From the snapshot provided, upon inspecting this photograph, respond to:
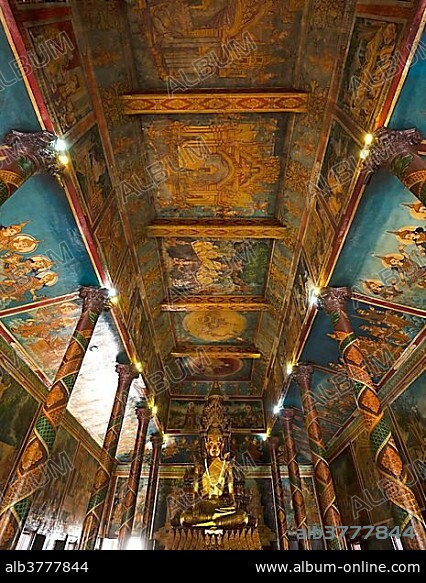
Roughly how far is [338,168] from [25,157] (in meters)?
5.73

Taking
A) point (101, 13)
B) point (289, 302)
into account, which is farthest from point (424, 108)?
point (289, 302)

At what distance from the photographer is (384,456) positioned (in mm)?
5785

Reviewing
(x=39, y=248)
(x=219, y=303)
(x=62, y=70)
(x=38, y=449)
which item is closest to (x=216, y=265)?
(x=219, y=303)

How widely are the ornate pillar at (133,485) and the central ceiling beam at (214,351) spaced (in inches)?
116

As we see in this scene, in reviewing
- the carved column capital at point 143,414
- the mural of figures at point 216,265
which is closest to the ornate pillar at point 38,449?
the mural of figures at point 216,265

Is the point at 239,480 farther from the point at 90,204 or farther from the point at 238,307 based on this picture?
the point at 90,204

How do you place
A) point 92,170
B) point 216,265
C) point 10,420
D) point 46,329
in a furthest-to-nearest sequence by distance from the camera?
point 216,265 → point 46,329 → point 10,420 → point 92,170

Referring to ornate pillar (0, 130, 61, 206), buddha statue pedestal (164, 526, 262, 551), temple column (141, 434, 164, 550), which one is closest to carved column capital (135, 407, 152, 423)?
temple column (141, 434, 164, 550)

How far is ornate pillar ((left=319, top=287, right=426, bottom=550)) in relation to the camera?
533cm

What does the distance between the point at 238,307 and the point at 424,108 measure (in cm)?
878

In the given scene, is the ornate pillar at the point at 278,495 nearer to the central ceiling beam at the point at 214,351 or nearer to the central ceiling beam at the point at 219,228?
the central ceiling beam at the point at 214,351

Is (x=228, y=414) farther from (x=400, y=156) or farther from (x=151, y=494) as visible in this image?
(x=400, y=156)

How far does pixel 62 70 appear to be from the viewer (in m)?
6.15
